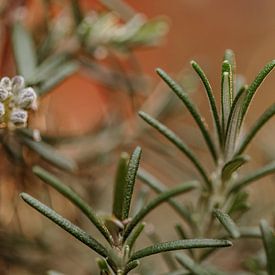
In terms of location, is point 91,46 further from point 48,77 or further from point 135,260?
point 135,260

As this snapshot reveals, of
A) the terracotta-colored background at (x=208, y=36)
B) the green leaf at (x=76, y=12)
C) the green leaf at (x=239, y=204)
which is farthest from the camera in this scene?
the terracotta-colored background at (x=208, y=36)

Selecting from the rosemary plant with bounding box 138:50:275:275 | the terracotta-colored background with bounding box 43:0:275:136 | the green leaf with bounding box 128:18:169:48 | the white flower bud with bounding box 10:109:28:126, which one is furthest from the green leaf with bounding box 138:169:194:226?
the terracotta-colored background with bounding box 43:0:275:136

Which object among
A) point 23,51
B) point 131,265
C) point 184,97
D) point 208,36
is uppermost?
point 208,36

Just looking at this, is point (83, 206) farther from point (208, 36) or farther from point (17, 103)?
point (208, 36)

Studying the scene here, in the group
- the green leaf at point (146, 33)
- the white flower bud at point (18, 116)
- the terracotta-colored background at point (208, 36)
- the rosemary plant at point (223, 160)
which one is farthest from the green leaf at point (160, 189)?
the terracotta-colored background at point (208, 36)

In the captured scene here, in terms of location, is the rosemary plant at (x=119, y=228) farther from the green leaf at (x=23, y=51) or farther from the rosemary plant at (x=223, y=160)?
the green leaf at (x=23, y=51)

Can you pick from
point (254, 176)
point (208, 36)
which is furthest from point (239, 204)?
point (208, 36)

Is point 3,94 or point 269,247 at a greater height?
point 3,94
